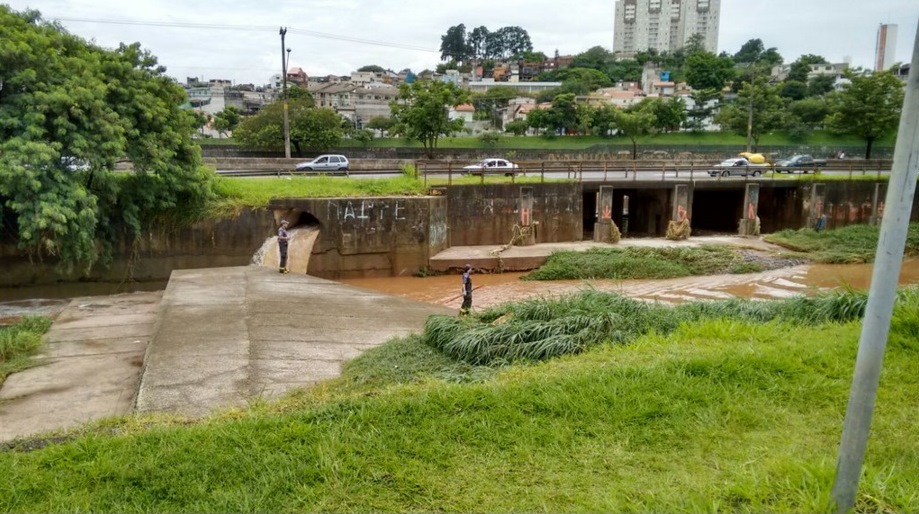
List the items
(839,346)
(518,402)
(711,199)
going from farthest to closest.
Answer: (711,199)
(839,346)
(518,402)

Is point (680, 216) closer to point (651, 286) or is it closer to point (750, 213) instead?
point (750, 213)

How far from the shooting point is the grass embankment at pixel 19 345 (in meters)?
9.36

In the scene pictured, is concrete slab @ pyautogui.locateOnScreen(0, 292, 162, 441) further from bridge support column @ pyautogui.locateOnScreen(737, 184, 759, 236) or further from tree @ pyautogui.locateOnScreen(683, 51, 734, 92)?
tree @ pyautogui.locateOnScreen(683, 51, 734, 92)

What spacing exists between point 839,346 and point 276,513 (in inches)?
229

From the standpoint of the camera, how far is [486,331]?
8430 millimetres

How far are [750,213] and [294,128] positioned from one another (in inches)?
994

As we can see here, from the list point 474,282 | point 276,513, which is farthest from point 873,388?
point 474,282

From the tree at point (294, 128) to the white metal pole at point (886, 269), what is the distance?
121ft

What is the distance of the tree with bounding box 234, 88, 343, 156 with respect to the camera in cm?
3766

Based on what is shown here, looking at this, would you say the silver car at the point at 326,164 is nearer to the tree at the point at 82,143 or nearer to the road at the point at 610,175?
the road at the point at 610,175

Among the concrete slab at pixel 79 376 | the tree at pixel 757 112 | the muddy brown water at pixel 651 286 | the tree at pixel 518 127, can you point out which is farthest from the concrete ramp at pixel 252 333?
the tree at pixel 518 127

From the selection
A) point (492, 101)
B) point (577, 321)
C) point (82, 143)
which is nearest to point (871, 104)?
point (577, 321)

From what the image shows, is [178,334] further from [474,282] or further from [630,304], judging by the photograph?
[474,282]

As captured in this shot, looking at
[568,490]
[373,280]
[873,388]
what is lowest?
[373,280]
